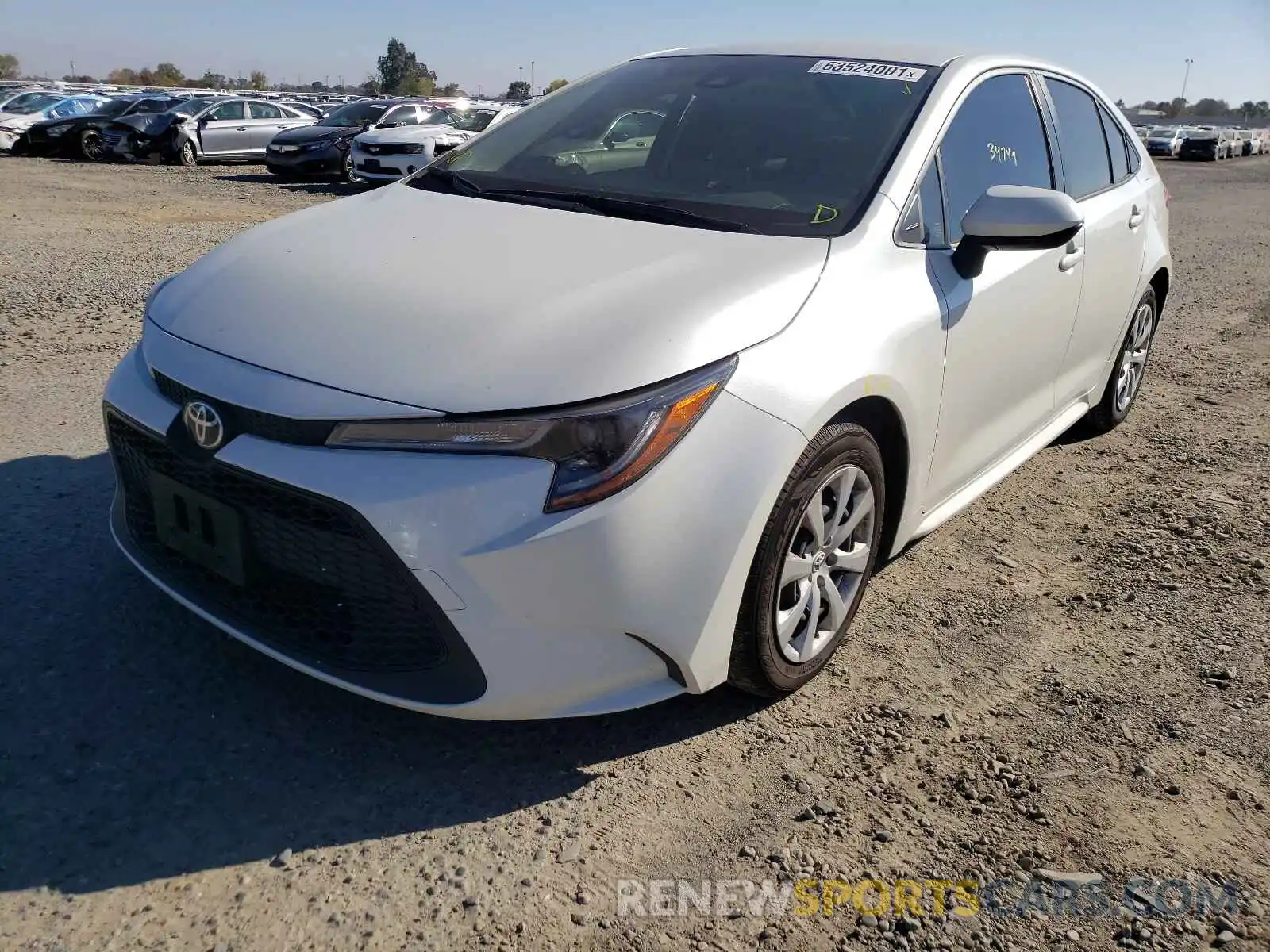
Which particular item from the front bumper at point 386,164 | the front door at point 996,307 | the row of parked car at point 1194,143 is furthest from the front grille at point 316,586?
the row of parked car at point 1194,143

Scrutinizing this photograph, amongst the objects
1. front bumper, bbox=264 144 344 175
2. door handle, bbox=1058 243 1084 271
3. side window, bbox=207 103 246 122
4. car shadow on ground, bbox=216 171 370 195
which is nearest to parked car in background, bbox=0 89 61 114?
side window, bbox=207 103 246 122

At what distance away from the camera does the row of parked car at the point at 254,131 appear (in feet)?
50.2

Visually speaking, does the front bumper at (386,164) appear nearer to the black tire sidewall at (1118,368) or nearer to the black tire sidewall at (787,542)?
the black tire sidewall at (1118,368)

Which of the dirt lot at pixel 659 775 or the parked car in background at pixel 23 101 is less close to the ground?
the parked car in background at pixel 23 101

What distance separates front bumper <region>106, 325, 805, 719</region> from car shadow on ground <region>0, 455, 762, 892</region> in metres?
0.28

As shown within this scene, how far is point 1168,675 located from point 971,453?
0.86 metres

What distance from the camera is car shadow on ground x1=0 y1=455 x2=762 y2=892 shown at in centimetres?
214

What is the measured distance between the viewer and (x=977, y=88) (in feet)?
10.8

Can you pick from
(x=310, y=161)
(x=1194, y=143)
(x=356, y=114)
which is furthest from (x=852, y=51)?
(x=1194, y=143)

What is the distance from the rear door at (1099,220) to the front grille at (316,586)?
2.78 metres

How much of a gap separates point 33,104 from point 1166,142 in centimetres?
3959

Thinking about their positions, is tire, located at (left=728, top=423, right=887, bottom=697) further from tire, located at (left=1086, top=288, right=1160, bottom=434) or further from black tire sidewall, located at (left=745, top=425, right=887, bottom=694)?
tire, located at (left=1086, top=288, right=1160, bottom=434)

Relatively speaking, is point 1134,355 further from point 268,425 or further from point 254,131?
point 254,131

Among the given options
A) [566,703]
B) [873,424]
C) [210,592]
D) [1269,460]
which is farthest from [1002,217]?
[1269,460]
